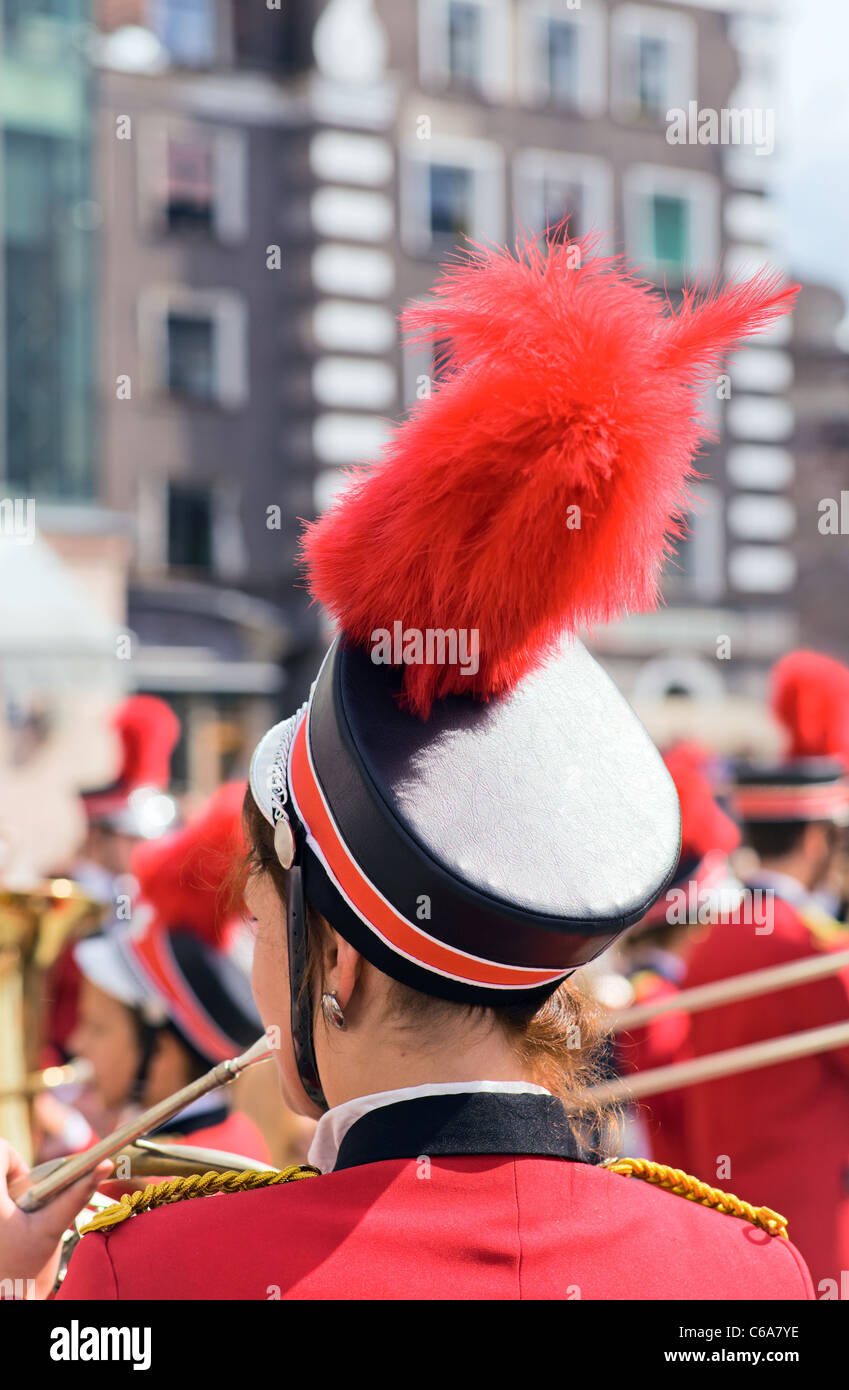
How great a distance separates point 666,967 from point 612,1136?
11.6 feet

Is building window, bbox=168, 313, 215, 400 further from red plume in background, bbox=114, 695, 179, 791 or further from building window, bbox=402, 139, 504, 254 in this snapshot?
red plume in background, bbox=114, 695, 179, 791

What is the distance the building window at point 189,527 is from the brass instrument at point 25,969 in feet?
50.6

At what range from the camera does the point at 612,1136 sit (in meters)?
1.70

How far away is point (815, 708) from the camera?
5277mm

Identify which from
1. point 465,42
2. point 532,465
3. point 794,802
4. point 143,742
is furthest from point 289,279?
point 532,465

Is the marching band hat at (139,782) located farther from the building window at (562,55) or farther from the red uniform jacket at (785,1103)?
the building window at (562,55)

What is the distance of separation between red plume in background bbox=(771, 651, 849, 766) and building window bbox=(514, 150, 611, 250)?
16406 millimetres

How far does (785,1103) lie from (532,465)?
2858 mm

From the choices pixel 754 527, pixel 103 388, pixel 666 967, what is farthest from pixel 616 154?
pixel 666 967

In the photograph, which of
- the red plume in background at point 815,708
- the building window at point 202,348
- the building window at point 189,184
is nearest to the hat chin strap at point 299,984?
the red plume in background at point 815,708

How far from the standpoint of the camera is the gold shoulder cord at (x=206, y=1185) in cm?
147

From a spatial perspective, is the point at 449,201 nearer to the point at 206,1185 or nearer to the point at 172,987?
the point at 172,987

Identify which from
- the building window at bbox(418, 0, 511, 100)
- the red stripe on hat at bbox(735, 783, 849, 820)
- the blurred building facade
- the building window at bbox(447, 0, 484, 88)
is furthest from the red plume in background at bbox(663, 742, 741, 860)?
the building window at bbox(447, 0, 484, 88)

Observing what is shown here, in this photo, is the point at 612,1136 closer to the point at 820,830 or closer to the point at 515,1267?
the point at 515,1267
